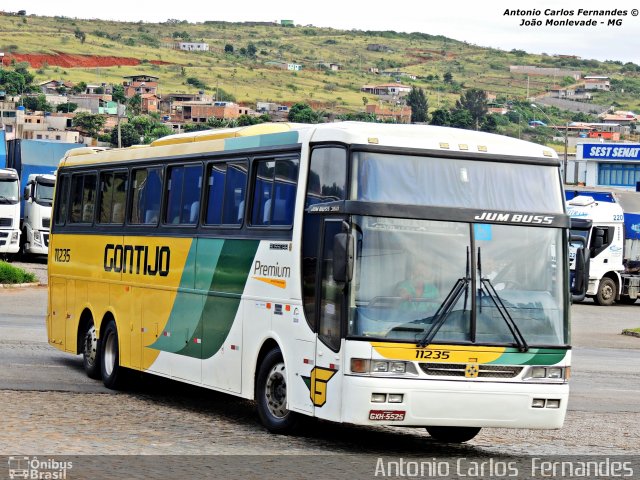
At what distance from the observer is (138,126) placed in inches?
6196

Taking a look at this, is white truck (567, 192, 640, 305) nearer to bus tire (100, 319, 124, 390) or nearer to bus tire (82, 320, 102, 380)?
bus tire (82, 320, 102, 380)

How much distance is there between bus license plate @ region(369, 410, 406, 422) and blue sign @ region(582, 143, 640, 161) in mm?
88083

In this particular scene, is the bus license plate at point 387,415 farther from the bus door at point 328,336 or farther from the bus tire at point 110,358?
the bus tire at point 110,358

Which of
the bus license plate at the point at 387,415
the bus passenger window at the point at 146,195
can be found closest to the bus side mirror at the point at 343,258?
the bus license plate at the point at 387,415

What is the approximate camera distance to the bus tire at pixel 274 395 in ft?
43.7

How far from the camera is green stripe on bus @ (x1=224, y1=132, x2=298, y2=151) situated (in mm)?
13695

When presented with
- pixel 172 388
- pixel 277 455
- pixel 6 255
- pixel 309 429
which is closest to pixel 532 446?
pixel 309 429

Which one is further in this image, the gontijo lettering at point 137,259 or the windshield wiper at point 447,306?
the gontijo lettering at point 137,259

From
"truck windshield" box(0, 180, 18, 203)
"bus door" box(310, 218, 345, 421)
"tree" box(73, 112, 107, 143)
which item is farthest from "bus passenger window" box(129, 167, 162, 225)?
"tree" box(73, 112, 107, 143)

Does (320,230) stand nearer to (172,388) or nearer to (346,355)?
(346,355)

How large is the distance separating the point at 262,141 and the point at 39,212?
32.4 metres

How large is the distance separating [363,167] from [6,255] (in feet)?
122

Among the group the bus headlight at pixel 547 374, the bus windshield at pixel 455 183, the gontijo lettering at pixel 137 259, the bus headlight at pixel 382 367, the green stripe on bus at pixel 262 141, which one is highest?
the green stripe on bus at pixel 262 141

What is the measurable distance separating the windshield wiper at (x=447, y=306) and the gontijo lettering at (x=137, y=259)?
15.8ft
